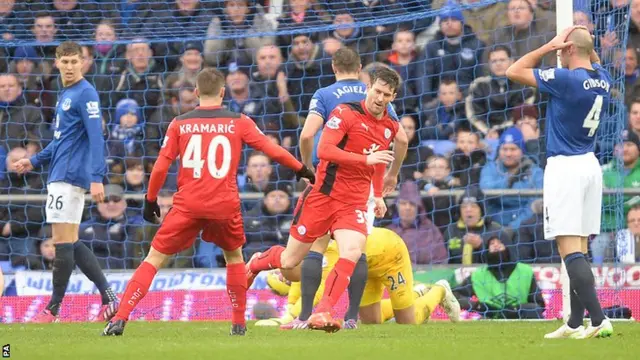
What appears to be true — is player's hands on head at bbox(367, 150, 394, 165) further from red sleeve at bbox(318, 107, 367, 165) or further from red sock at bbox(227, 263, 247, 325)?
red sock at bbox(227, 263, 247, 325)

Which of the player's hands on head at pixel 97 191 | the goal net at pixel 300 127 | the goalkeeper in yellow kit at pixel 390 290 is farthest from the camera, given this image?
the goal net at pixel 300 127

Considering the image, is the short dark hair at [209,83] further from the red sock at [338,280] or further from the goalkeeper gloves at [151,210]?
the red sock at [338,280]

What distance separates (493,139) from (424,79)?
108cm

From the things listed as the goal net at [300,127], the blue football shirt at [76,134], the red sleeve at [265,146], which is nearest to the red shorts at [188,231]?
the red sleeve at [265,146]

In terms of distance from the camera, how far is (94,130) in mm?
10070

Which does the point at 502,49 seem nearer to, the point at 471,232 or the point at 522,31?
the point at 522,31

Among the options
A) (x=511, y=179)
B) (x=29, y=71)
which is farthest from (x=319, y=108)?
(x=29, y=71)

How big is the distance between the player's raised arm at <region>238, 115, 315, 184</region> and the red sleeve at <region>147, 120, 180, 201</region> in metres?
0.42

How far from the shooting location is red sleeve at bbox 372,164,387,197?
30.3 feet

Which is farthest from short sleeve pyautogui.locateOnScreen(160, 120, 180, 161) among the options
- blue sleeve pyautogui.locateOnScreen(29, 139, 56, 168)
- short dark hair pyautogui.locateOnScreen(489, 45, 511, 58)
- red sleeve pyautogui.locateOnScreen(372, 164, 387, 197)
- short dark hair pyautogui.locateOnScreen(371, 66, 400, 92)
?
short dark hair pyautogui.locateOnScreen(489, 45, 511, 58)

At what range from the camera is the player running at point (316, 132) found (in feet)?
31.2

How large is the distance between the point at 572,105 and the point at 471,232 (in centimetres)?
462

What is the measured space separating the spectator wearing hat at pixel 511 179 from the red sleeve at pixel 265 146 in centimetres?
511

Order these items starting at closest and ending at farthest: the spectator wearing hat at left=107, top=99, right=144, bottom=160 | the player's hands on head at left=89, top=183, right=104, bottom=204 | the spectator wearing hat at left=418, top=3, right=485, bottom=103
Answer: the player's hands on head at left=89, top=183, right=104, bottom=204 < the spectator wearing hat at left=418, top=3, right=485, bottom=103 < the spectator wearing hat at left=107, top=99, right=144, bottom=160
